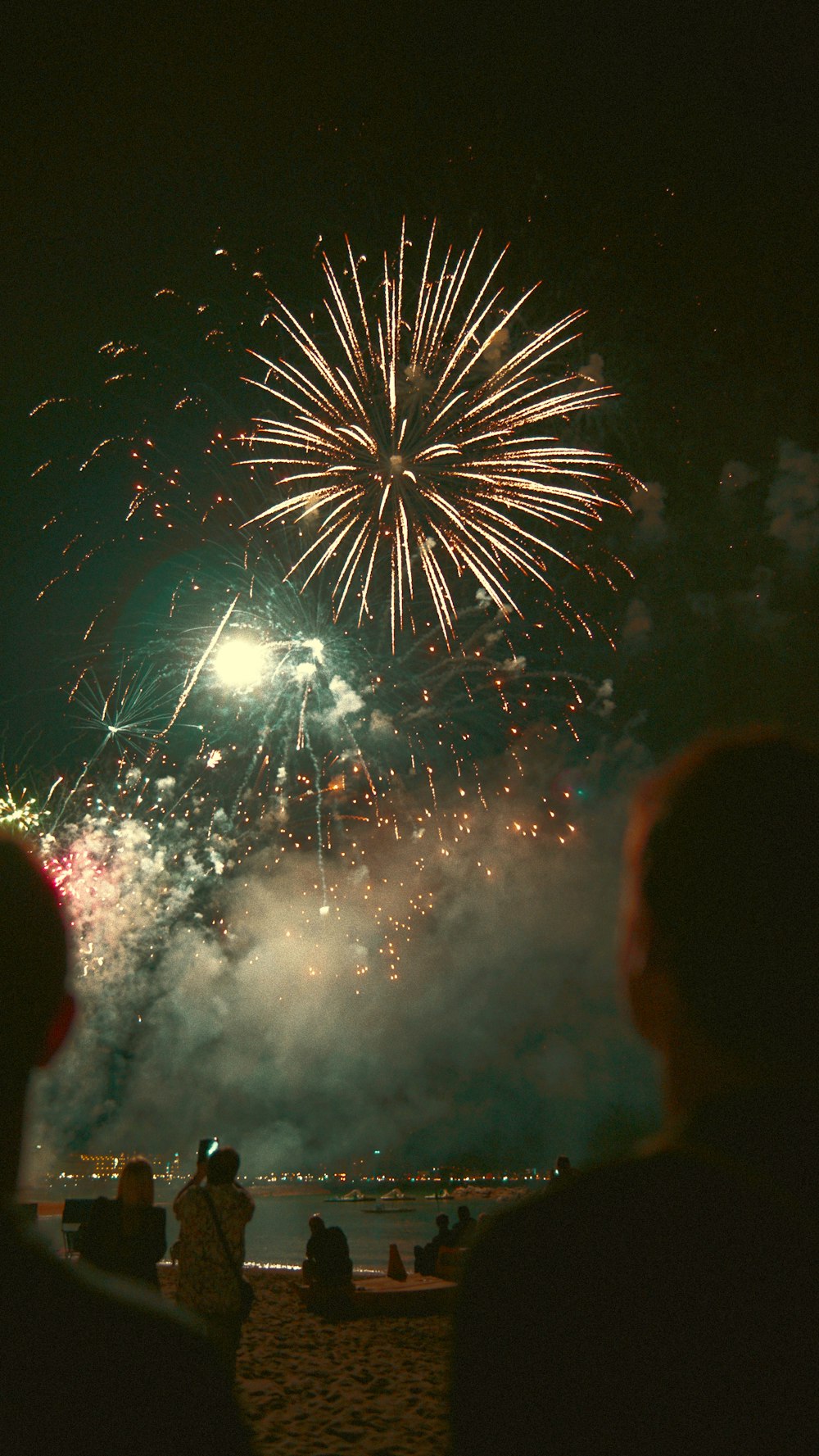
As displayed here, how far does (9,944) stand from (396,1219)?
121100mm

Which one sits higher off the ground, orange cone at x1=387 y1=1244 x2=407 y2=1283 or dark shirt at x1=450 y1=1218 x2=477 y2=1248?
dark shirt at x1=450 y1=1218 x2=477 y2=1248

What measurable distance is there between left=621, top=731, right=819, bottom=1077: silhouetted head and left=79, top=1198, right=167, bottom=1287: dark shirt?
6045 millimetres

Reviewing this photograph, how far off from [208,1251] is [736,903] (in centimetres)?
601

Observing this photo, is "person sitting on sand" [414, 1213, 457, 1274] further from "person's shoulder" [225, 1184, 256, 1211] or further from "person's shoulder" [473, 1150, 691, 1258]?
"person's shoulder" [473, 1150, 691, 1258]

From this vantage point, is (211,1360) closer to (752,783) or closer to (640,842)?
(640,842)

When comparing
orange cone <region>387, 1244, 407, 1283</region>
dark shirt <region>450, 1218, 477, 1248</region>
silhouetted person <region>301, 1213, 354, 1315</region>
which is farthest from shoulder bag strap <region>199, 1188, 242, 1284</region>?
dark shirt <region>450, 1218, 477, 1248</region>

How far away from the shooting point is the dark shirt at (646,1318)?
106 centimetres

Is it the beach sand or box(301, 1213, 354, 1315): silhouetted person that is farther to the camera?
box(301, 1213, 354, 1315): silhouetted person

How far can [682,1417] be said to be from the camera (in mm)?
1059

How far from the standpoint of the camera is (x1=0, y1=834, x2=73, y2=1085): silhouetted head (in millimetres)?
1556

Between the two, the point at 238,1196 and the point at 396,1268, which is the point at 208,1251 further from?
the point at 396,1268

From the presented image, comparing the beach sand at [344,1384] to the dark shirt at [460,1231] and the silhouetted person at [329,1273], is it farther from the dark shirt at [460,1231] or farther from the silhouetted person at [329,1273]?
the dark shirt at [460,1231]

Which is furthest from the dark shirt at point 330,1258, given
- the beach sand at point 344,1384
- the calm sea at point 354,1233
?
→ the calm sea at point 354,1233

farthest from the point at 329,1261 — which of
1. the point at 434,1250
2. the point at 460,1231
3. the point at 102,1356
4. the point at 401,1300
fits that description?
the point at 102,1356
